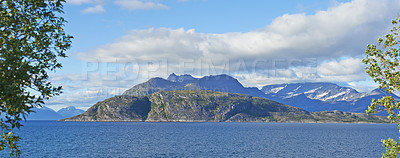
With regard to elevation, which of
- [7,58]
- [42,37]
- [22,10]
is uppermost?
[22,10]

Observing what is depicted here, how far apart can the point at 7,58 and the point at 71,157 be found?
10563 centimetres

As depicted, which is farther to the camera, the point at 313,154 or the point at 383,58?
the point at 313,154

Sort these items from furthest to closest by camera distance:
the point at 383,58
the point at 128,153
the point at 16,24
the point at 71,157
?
1. the point at 128,153
2. the point at 71,157
3. the point at 383,58
4. the point at 16,24

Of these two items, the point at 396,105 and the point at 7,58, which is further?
the point at 396,105

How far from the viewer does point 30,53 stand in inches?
831

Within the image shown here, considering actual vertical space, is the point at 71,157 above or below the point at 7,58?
below

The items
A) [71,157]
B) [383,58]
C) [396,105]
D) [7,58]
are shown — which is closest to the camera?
[7,58]

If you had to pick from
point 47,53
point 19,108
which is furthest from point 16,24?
point 19,108

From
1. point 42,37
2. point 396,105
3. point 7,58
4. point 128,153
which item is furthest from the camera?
point 128,153

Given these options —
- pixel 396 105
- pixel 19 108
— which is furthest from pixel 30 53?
pixel 396 105

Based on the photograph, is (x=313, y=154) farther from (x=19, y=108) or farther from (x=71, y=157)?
(x=19, y=108)

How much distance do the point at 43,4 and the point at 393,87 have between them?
28073 mm

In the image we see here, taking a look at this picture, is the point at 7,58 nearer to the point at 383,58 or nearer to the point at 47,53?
the point at 47,53

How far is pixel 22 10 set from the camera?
813 inches
